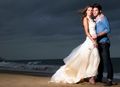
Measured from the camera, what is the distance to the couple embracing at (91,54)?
12805mm

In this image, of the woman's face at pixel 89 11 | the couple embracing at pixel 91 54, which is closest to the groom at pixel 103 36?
the couple embracing at pixel 91 54

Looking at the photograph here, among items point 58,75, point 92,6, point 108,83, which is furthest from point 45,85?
point 92,6

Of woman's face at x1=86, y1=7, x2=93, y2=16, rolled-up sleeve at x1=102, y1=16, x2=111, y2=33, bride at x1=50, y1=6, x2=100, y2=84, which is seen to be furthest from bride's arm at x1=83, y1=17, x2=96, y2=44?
rolled-up sleeve at x1=102, y1=16, x2=111, y2=33

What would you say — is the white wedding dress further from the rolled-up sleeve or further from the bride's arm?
the rolled-up sleeve

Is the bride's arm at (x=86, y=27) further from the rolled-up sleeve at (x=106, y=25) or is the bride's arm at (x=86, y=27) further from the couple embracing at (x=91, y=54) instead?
the rolled-up sleeve at (x=106, y=25)

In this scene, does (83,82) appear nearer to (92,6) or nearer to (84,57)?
(84,57)

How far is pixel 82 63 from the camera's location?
13.2 m

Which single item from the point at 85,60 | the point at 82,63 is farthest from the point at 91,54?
the point at 82,63

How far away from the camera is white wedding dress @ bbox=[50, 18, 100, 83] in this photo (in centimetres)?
1306

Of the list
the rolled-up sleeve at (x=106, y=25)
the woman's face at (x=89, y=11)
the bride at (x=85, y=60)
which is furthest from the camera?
the bride at (x=85, y=60)

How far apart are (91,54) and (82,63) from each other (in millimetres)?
397

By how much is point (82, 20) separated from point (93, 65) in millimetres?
1353

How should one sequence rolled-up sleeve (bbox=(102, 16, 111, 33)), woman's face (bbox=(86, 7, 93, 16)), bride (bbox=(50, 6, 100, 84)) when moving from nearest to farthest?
1. rolled-up sleeve (bbox=(102, 16, 111, 33))
2. woman's face (bbox=(86, 7, 93, 16))
3. bride (bbox=(50, 6, 100, 84))

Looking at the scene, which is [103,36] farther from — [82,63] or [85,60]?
[82,63]
